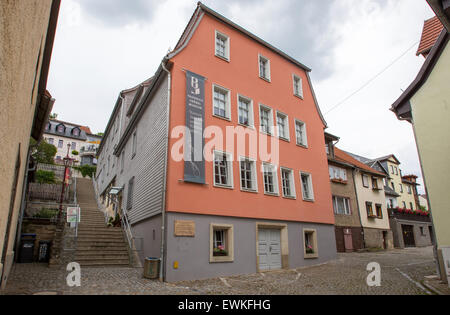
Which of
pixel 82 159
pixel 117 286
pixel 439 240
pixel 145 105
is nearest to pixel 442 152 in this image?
pixel 439 240

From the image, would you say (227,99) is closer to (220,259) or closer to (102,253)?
(220,259)

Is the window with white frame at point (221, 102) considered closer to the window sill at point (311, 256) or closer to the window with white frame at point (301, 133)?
the window with white frame at point (301, 133)

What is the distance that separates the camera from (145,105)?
16.4m

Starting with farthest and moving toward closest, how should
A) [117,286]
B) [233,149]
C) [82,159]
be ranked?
[82,159] → [233,149] → [117,286]

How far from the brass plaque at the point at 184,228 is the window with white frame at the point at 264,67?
31.0 feet

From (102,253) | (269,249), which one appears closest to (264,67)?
(269,249)

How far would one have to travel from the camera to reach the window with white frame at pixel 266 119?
15453mm

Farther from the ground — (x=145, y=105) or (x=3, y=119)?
(x=145, y=105)

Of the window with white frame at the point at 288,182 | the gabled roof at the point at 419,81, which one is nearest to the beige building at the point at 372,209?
the window with white frame at the point at 288,182

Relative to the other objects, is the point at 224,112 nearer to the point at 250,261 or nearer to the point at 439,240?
the point at 250,261

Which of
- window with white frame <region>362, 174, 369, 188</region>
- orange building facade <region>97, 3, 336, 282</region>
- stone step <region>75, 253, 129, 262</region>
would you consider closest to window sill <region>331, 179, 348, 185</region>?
window with white frame <region>362, 174, 369, 188</region>

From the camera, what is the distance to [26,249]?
1362 cm
